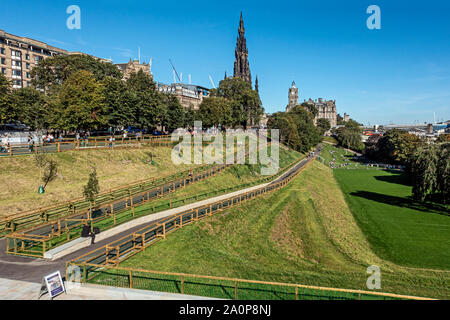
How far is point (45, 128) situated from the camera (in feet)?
192

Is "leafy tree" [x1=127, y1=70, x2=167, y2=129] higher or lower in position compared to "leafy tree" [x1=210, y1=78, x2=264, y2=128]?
lower

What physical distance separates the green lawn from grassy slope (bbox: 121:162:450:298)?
6.54ft

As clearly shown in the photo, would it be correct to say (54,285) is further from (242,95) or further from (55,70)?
(242,95)

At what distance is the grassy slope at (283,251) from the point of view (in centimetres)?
1798

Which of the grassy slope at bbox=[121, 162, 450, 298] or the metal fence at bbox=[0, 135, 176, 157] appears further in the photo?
the metal fence at bbox=[0, 135, 176, 157]

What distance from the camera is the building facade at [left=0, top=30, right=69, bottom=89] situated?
79.9 meters

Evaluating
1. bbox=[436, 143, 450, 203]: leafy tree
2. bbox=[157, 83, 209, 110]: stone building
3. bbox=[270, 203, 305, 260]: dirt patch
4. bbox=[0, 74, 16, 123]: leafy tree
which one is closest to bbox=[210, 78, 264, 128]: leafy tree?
bbox=[157, 83, 209, 110]: stone building

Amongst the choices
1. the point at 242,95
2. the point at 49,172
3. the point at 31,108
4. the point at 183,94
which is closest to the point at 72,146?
the point at 49,172

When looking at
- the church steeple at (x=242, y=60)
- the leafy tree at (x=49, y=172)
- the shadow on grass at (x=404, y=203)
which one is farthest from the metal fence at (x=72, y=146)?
the church steeple at (x=242, y=60)

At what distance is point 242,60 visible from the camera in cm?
13738

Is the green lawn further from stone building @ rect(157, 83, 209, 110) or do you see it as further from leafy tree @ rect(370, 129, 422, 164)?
stone building @ rect(157, 83, 209, 110)

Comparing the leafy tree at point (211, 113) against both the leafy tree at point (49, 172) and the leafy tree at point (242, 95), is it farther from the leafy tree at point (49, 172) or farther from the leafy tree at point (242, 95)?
the leafy tree at point (49, 172)

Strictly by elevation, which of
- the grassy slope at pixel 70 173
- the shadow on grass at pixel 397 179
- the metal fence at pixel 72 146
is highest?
the metal fence at pixel 72 146

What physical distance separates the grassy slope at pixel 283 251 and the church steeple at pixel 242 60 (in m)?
107
